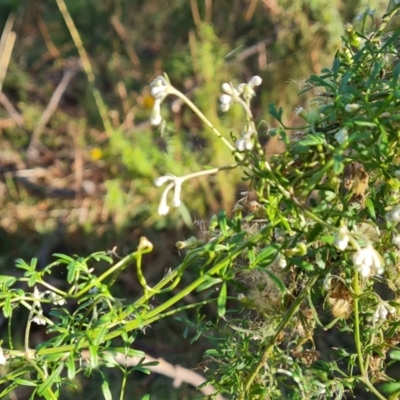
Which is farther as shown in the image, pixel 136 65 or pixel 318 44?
pixel 136 65

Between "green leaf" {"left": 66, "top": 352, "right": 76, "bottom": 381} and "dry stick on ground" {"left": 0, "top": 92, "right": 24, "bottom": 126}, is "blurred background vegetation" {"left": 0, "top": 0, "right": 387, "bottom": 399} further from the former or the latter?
"green leaf" {"left": 66, "top": 352, "right": 76, "bottom": 381}

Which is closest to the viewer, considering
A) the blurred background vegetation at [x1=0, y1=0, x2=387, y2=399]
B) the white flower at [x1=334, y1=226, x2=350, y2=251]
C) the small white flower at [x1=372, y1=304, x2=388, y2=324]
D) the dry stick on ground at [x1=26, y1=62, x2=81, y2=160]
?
the white flower at [x1=334, y1=226, x2=350, y2=251]

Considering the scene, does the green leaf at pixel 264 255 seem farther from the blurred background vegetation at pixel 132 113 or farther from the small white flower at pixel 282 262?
the blurred background vegetation at pixel 132 113

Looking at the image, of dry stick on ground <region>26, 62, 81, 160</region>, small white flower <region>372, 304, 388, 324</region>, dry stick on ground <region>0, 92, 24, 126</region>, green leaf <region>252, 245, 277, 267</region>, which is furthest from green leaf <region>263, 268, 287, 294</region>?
dry stick on ground <region>0, 92, 24, 126</region>

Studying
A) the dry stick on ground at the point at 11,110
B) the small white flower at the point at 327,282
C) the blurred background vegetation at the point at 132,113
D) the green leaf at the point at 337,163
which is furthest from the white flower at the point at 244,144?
the dry stick on ground at the point at 11,110

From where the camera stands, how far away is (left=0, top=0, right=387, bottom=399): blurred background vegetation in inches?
80.4

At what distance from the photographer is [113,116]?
238cm

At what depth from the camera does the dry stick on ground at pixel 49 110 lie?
8.16 ft

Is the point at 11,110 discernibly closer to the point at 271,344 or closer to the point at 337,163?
the point at 271,344

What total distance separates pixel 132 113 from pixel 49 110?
1.24 feet

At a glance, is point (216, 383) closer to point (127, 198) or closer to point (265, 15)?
point (127, 198)

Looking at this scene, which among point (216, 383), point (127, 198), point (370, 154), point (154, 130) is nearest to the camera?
point (370, 154)

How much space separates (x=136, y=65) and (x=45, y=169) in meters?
0.60

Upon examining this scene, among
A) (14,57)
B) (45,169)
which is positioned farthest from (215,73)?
(14,57)
